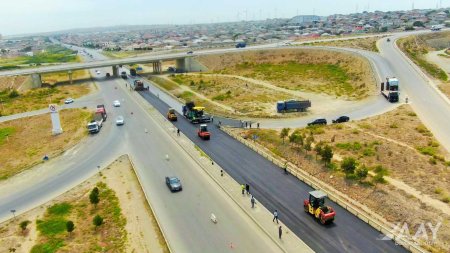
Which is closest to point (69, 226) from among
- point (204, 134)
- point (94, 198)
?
point (94, 198)

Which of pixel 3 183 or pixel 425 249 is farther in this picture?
pixel 3 183

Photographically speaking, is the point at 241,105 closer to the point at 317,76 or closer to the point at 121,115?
the point at 121,115

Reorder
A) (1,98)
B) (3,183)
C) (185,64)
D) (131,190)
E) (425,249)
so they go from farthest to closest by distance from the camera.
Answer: (185,64)
(1,98)
(3,183)
(131,190)
(425,249)

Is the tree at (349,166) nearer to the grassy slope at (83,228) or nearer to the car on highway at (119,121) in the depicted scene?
the grassy slope at (83,228)

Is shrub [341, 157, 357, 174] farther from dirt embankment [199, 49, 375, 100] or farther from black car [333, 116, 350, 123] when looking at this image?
dirt embankment [199, 49, 375, 100]

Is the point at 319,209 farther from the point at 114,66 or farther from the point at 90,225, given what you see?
the point at 114,66

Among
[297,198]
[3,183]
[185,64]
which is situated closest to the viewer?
[297,198]

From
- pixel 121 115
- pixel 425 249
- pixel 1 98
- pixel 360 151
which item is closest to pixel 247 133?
pixel 360 151
